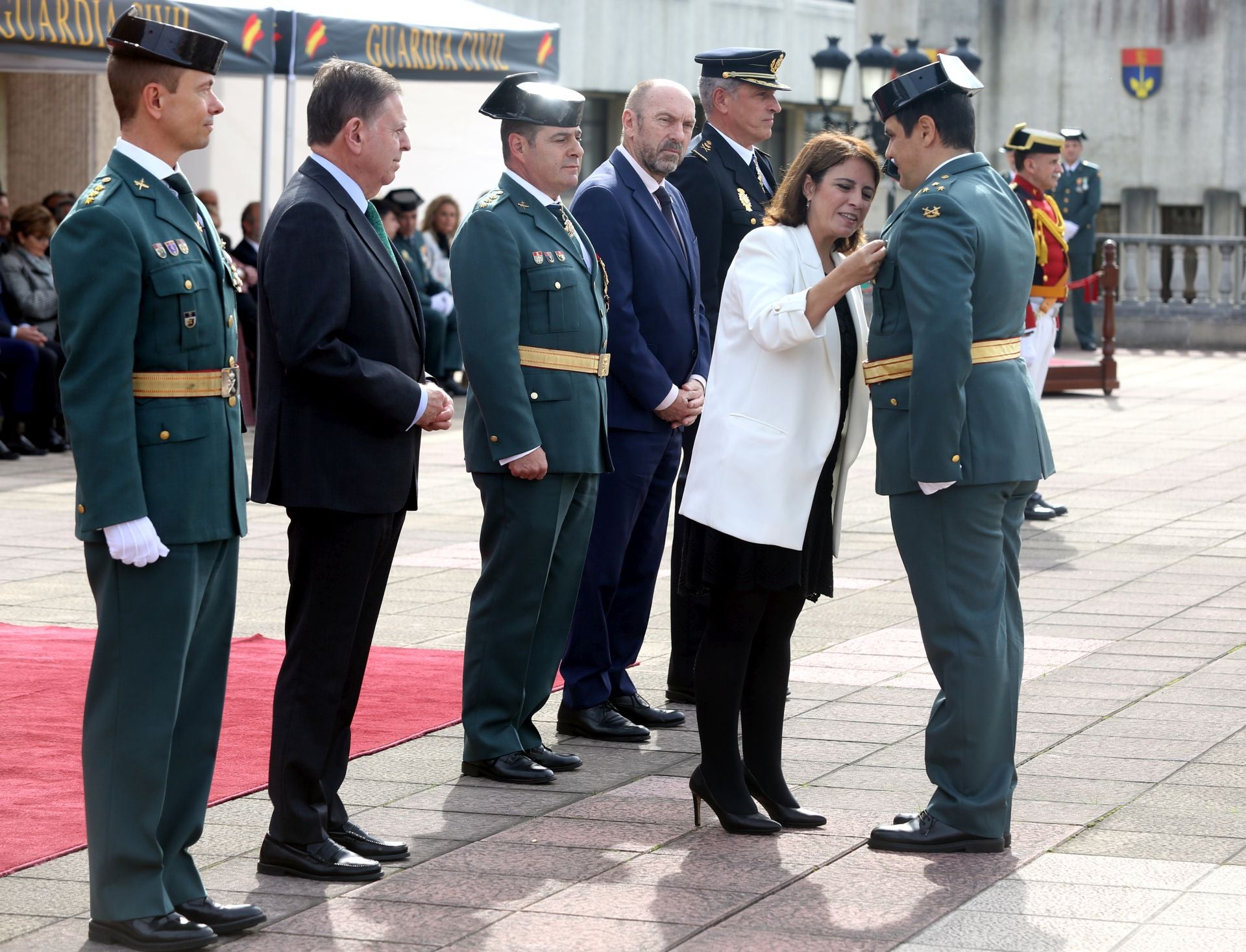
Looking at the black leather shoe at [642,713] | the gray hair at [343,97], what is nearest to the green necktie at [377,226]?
the gray hair at [343,97]

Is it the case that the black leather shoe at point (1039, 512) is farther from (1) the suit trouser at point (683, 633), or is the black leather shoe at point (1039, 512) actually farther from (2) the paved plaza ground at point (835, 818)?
(1) the suit trouser at point (683, 633)

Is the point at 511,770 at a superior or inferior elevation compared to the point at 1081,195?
inferior

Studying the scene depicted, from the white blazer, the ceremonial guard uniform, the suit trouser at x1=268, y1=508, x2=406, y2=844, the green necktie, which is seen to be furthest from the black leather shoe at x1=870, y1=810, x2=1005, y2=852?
the ceremonial guard uniform

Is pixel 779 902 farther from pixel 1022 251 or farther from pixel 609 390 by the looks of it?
pixel 609 390

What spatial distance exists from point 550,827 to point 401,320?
1.31 metres

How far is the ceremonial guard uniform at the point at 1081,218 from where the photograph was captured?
880 inches

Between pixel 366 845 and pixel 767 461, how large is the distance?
132 centimetres

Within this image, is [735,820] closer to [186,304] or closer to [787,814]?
[787,814]

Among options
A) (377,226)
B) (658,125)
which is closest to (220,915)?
(377,226)

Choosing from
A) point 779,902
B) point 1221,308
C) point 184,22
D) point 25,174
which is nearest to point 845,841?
point 779,902

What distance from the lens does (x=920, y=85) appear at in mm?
5184

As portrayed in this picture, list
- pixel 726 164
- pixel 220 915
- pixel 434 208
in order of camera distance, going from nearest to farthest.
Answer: pixel 220 915 → pixel 726 164 → pixel 434 208

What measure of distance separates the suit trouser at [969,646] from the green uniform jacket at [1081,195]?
57.3 ft

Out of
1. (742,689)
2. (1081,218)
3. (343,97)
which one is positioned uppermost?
(1081,218)
